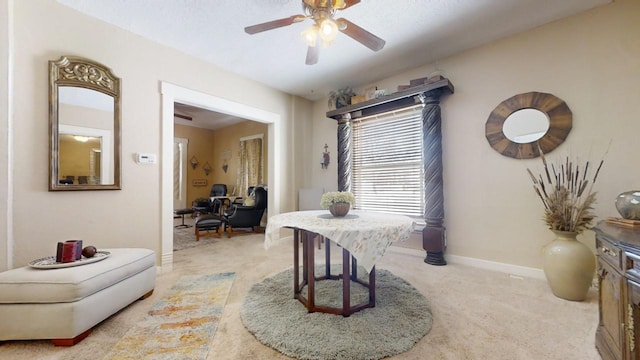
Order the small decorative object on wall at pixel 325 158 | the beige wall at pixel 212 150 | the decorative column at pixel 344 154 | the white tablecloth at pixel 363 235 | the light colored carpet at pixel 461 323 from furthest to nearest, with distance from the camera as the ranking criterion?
the beige wall at pixel 212 150
the small decorative object on wall at pixel 325 158
the decorative column at pixel 344 154
the white tablecloth at pixel 363 235
the light colored carpet at pixel 461 323

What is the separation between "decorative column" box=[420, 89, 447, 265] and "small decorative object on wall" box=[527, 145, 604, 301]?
3.20ft

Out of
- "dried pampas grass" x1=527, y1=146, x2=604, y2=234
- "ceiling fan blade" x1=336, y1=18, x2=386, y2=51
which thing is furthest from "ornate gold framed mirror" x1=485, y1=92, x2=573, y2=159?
"ceiling fan blade" x1=336, y1=18, x2=386, y2=51

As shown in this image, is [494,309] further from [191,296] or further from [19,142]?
[19,142]

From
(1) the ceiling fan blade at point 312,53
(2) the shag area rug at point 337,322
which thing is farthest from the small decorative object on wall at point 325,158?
(2) the shag area rug at point 337,322

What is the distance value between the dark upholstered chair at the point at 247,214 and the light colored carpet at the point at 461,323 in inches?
71.8

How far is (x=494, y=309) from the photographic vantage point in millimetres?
1910

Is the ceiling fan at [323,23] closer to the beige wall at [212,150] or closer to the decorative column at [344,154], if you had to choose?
the decorative column at [344,154]

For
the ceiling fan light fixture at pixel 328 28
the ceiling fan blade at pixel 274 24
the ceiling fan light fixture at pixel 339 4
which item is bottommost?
the ceiling fan light fixture at pixel 328 28

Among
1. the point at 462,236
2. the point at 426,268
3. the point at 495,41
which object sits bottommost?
the point at 426,268

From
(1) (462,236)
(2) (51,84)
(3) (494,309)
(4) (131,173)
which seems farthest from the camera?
(1) (462,236)

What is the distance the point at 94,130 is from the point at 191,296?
6.32ft

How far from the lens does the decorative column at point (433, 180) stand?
3.03m

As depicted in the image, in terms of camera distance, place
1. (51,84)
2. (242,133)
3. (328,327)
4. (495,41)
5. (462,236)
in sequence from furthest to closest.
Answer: (242,133)
(462,236)
(495,41)
(51,84)
(328,327)

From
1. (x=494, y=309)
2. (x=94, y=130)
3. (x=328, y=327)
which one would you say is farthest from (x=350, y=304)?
(x=94, y=130)
